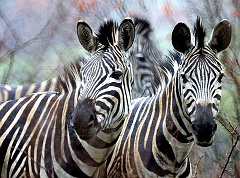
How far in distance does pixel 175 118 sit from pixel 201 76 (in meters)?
0.61

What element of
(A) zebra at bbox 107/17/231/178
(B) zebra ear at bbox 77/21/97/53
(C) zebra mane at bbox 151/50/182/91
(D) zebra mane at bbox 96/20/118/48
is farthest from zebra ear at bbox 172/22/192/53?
(B) zebra ear at bbox 77/21/97/53

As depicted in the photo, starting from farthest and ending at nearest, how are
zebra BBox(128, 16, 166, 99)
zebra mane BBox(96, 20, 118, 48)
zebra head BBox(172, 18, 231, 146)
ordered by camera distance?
zebra BBox(128, 16, 166, 99)
zebra mane BBox(96, 20, 118, 48)
zebra head BBox(172, 18, 231, 146)

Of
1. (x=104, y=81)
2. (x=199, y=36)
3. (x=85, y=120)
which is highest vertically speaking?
(x=199, y=36)

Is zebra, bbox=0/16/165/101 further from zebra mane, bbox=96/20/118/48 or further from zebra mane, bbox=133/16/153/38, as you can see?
zebra mane, bbox=96/20/118/48

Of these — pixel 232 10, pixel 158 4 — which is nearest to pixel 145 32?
pixel 232 10

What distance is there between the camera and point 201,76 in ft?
19.7

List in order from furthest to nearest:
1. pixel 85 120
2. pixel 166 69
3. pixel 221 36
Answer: pixel 166 69, pixel 221 36, pixel 85 120

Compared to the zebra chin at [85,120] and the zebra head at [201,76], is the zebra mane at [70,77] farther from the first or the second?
the zebra head at [201,76]

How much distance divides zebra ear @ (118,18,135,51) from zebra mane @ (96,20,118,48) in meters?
0.09

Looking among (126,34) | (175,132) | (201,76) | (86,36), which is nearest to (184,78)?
(201,76)

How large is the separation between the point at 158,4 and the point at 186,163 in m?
6.76

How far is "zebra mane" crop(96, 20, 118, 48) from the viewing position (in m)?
5.93

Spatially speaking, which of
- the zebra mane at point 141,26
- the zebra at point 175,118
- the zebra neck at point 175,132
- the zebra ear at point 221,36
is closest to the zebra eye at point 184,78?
the zebra at point 175,118

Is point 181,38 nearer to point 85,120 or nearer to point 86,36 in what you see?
point 86,36
